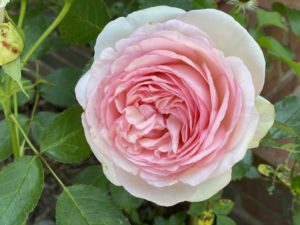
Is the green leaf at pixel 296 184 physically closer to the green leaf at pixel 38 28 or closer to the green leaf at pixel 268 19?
the green leaf at pixel 268 19

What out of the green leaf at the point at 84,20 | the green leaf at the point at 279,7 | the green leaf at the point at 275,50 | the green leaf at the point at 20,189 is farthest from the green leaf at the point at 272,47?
the green leaf at the point at 20,189

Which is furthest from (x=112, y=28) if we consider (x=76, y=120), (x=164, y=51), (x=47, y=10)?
(x=47, y=10)

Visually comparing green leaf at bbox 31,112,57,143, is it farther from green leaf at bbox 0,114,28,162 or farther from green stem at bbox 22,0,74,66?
green stem at bbox 22,0,74,66

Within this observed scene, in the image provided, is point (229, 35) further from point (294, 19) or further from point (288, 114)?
point (294, 19)

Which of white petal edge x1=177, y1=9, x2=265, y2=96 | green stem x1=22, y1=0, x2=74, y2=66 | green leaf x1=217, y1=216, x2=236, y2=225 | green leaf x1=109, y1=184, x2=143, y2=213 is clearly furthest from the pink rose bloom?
green leaf x1=217, y1=216, x2=236, y2=225

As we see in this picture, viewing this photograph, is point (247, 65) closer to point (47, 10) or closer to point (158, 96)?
point (158, 96)
